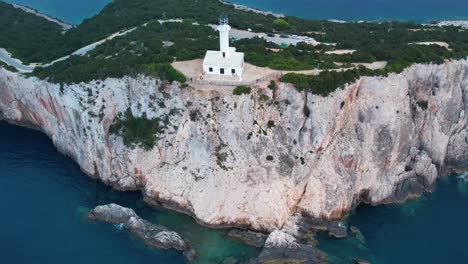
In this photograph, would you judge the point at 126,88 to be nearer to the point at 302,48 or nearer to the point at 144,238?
the point at 144,238

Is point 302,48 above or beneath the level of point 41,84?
above

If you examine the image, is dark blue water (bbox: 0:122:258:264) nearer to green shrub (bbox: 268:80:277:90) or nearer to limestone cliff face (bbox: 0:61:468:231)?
limestone cliff face (bbox: 0:61:468:231)

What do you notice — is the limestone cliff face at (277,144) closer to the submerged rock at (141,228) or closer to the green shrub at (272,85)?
the green shrub at (272,85)

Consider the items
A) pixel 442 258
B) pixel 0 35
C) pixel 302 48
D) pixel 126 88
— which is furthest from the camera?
pixel 0 35

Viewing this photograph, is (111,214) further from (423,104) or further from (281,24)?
(281,24)

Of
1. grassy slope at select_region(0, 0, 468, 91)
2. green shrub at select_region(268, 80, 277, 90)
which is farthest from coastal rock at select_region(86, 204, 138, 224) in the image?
green shrub at select_region(268, 80, 277, 90)

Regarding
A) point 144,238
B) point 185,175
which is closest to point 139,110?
point 185,175
